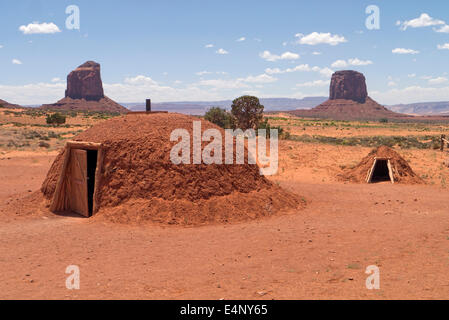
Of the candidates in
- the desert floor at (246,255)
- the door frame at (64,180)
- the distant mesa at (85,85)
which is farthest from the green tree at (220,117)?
the distant mesa at (85,85)

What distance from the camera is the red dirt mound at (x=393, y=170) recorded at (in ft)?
49.6

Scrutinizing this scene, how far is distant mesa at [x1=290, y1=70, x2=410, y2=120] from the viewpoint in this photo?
128 meters

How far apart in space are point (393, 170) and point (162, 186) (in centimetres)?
1025

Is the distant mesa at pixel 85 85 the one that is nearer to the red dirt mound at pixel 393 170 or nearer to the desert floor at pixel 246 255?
the red dirt mound at pixel 393 170

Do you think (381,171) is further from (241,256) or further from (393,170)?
(241,256)

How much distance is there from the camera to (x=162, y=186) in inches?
357

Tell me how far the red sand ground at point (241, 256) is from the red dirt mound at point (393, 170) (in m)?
4.88

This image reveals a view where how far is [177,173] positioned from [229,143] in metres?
2.04

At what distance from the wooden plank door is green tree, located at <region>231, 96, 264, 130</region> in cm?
2377

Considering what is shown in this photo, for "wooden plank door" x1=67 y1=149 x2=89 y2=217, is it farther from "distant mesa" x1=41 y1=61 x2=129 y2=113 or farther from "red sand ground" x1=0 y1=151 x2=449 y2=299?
"distant mesa" x1=41 y1=61 x2=129 y2=113

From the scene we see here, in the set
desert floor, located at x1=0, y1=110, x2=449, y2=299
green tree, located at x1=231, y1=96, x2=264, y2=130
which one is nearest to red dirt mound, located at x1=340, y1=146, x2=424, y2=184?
desert floor, located at x1=0, y1=110, x2=449, y2=299

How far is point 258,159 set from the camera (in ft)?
65.8
